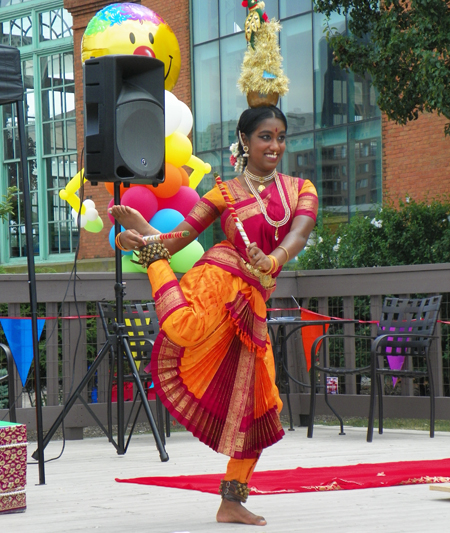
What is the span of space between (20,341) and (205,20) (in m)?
14.2

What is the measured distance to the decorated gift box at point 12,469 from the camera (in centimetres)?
423

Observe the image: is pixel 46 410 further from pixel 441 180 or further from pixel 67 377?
pixel 441 180

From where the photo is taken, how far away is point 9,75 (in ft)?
16.2

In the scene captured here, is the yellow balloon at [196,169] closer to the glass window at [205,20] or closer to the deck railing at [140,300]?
the deck railing at [140,300]

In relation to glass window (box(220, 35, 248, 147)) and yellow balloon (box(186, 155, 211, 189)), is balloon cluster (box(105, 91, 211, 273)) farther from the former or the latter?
glass window (box(220, 35, 248, 147))

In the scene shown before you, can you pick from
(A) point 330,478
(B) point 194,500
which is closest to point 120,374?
(B) point 194,500

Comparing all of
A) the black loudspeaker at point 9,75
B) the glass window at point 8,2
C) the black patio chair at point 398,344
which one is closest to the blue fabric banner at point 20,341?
the black patio chair at point 398,344

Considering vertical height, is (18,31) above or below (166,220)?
above

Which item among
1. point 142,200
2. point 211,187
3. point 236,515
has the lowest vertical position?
point 236,515

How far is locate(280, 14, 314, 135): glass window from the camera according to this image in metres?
17.6

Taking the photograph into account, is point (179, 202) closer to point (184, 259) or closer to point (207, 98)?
point (184, 259)

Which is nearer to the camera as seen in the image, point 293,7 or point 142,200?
point 142,200

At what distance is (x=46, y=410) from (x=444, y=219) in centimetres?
792

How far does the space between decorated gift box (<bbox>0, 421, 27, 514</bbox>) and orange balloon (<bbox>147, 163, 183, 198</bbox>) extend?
6.34 metres
